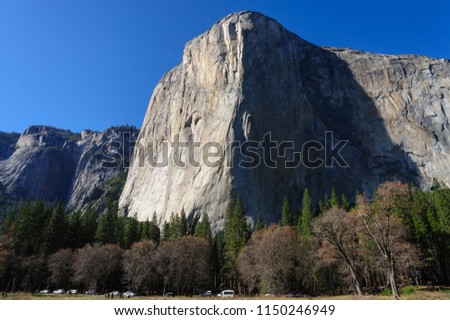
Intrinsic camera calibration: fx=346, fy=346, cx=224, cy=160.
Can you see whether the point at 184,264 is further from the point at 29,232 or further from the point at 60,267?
the point at 29,232

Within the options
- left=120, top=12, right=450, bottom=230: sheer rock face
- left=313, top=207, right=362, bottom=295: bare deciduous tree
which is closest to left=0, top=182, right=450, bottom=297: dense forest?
left=313, top=207, right=362, bottom=295: bare deciduous tree

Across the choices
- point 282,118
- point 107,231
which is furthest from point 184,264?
point 282,118

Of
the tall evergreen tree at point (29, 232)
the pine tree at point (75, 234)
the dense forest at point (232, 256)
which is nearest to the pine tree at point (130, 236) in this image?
the dense forest at point (232, 256)

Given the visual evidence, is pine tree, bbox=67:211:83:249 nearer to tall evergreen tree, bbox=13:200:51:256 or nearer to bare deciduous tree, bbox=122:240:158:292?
tall evergreen tree, bbox=13:200:51:256

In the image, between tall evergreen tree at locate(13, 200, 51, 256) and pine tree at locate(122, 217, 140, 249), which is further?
pine tree at locate(122, 217, 140, 249)

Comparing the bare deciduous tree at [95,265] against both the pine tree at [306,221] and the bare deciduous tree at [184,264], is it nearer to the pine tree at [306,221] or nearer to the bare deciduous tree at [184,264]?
the bare deciduous tree at [184,264]

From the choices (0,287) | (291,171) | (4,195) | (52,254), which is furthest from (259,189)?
(4,195)
